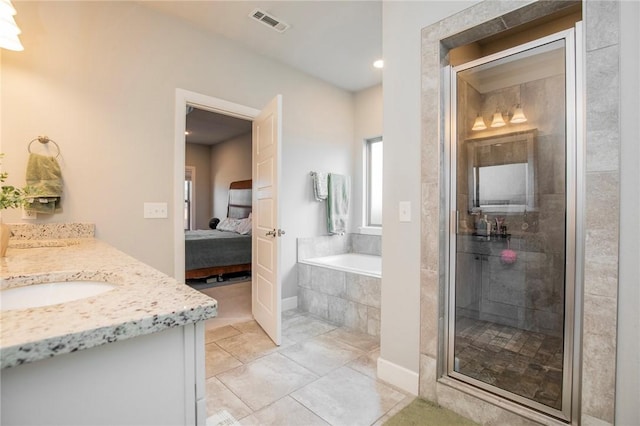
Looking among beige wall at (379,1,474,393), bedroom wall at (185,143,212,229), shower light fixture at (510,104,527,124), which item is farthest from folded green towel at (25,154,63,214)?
bedroom wall at (185,143,212,229)

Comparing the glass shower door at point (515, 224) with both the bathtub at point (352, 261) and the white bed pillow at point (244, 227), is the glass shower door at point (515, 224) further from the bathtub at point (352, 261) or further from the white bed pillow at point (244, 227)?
the white bed pillow at point (244, 227)

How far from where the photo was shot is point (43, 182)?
1965 millimetres

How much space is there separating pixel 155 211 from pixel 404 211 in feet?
6.36

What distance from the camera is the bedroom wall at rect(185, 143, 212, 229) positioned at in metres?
7.52

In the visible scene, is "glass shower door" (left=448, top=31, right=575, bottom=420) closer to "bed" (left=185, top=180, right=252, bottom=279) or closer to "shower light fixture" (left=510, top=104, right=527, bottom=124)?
"shower light fixture" (left=510, top=104, right=527, bottom=124)

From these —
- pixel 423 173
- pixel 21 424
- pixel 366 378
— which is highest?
pixel 423 173

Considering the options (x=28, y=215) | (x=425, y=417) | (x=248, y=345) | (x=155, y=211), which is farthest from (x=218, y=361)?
(x=28, y=215)

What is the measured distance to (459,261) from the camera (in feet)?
6.22

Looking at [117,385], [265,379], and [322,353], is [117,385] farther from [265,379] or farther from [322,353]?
[322,353]

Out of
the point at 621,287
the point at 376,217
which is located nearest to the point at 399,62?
the point at 621,287

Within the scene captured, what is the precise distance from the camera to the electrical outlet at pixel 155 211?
95.7 inches

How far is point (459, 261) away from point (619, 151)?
0.93 meters

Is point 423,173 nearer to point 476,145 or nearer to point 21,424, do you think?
point 476,145

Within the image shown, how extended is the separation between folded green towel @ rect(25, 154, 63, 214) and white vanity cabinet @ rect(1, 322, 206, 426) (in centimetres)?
197
